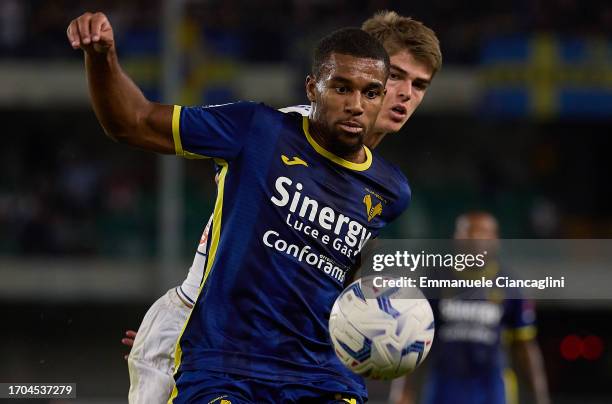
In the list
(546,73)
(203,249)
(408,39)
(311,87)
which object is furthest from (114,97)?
(546,73)

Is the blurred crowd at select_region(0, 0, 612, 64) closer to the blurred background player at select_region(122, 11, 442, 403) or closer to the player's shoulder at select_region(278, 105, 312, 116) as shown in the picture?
the blurred background player at select_region(122, 11, 442, 403)

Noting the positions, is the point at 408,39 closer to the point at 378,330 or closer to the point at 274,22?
the point at 378,330

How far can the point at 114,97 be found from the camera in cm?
350

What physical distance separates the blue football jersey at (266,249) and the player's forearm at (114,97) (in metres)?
0.19

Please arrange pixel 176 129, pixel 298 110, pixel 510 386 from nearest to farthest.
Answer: pixel 176 129 < pixel 298 110 < pixel 510 386

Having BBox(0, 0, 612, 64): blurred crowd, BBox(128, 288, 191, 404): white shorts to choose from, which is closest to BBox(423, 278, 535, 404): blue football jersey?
BBox(128, 288, 191, 404): white shorts

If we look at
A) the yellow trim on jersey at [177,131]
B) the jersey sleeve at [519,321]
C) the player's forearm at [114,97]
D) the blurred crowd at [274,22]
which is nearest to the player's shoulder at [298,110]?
the yellow trim on jersey at [177,131]

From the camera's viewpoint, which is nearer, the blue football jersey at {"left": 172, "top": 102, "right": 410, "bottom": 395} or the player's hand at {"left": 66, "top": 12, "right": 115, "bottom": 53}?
the player's hand at {"left": 66, "top": 12, "right": 115, "bottom": 53}

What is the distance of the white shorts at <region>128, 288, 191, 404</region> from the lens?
4324mm

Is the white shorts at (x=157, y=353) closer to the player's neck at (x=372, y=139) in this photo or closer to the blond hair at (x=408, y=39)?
the player's neck at (x=372, y=139)

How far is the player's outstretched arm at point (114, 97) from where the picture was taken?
3.32 meters

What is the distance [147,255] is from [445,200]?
165 inches

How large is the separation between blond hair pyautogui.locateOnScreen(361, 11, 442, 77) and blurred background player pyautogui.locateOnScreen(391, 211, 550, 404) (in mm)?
3377

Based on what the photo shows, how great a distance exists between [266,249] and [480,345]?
4753 mm
